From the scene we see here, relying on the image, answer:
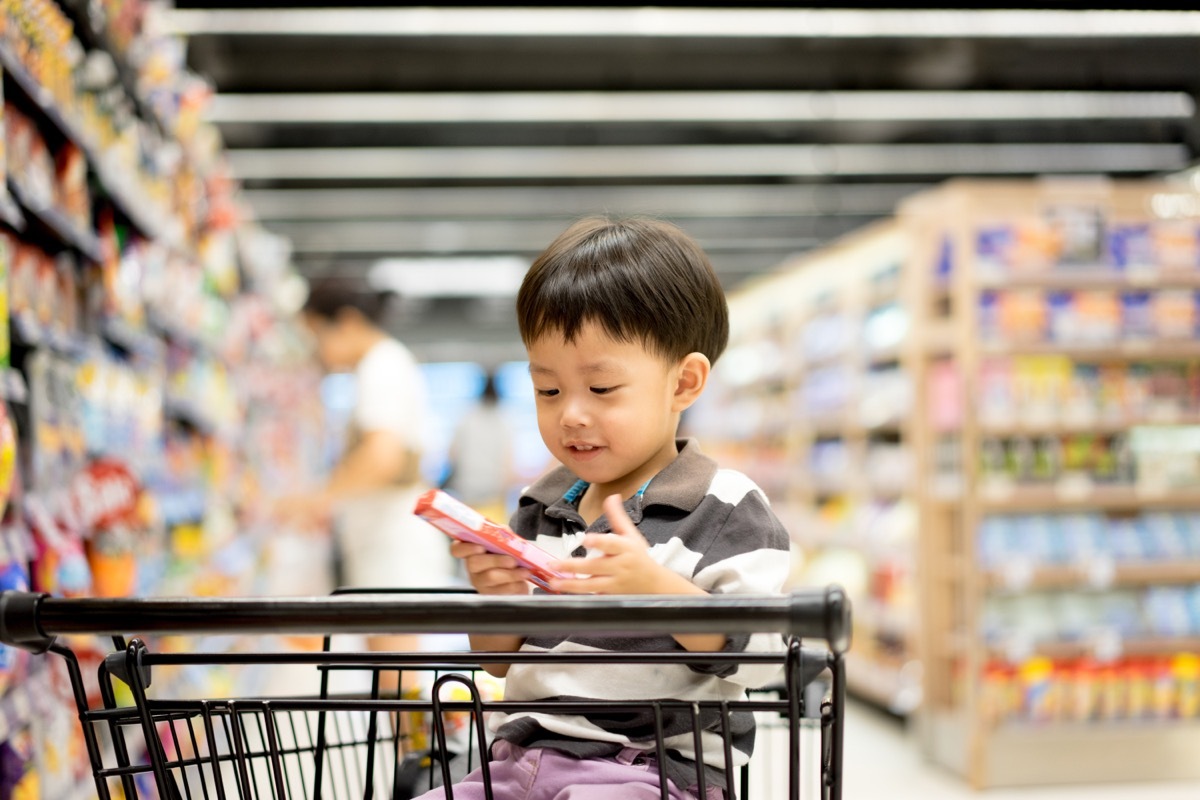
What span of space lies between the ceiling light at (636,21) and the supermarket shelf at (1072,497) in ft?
12.3

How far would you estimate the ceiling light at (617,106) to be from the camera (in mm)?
9383

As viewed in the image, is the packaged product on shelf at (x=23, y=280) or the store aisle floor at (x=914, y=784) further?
the store aisle floor at (x=914, y=784)

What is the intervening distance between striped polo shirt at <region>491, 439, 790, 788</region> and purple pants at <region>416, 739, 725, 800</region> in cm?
2

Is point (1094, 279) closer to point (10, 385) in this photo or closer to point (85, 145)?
point (85, 145)

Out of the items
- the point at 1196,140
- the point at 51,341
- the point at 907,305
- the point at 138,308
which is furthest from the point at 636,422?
the point at 1196,140

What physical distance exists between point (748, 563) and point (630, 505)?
18 cm

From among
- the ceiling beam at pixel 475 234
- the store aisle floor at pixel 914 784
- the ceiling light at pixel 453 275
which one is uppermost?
the ceiling beam at pixel 475 234

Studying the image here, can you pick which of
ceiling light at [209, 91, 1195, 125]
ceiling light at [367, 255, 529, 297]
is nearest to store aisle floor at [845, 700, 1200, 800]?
ceiling light at [209, 91, 1195, 125]

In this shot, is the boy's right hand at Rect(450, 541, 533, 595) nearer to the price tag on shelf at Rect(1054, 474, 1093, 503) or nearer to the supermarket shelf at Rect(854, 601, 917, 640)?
the price tag on shelf at Rect(1054, 474, 1093, 503)

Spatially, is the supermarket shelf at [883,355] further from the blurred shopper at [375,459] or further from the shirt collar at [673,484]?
the shirt collar at [673,484]

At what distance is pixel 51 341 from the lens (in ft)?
7.75

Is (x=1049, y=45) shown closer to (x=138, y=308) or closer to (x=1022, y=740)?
(x=1022, y=740)

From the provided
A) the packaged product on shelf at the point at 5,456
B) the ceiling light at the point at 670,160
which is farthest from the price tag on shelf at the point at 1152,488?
the ceiling light at the point at 670,160

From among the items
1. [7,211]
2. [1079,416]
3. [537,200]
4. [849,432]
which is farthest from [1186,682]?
[537,200]
